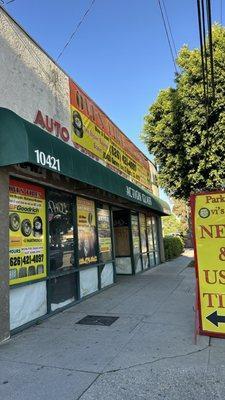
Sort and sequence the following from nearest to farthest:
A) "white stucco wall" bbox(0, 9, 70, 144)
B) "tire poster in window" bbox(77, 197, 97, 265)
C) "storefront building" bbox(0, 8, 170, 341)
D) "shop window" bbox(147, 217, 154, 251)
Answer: "storefront building" bbox(0, 8, 170, 341) → "white stucco wall" bbox(0, 9, 70, 144) → "tire poster in window" bbox(77, 197, 97, 265) → "shop window" bbox(147, 217, 154, 251)

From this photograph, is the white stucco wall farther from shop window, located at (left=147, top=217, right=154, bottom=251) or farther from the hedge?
the hedge

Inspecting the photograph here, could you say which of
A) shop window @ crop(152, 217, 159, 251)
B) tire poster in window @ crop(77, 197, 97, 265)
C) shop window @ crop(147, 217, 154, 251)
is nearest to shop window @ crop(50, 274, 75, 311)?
tire poster in window @ crop(77, 197, 97, 265)

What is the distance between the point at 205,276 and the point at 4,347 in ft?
10.4

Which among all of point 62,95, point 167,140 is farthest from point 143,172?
point 62,95

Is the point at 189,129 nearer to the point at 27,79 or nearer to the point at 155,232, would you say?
the point at 155,232

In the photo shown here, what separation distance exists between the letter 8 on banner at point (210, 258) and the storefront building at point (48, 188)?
2.44m

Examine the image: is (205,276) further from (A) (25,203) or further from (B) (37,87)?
(B) (37,87)

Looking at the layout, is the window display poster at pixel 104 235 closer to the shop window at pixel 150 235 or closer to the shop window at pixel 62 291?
the shop window at pixel 62 291

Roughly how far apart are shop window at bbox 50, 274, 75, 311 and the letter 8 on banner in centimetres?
320

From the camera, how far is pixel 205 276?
18.2 feet

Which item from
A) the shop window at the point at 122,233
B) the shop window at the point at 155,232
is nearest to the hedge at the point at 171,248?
the shop window at the point at 155,232

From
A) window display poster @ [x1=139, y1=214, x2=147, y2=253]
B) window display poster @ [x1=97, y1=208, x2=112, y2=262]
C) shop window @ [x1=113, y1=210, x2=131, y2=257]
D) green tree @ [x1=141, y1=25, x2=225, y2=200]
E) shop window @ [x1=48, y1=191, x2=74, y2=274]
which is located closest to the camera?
shop window @ [x1=48, y1=191, x2=74, y2=274]

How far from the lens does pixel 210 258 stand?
554cm

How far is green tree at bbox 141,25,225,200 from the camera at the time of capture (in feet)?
37.7
